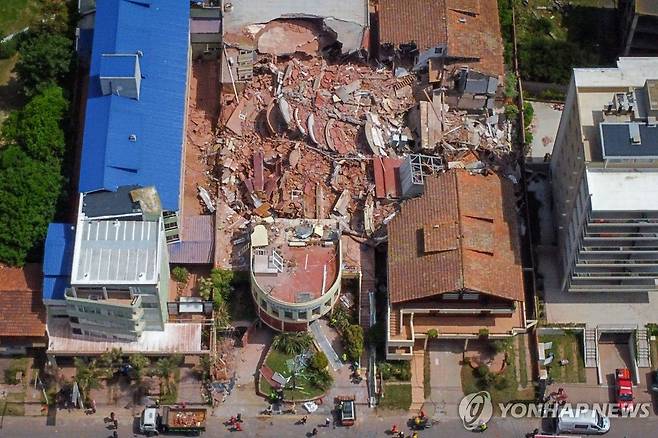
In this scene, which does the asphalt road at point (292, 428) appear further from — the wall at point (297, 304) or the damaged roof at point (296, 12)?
the damaged roof at point (296, 12)

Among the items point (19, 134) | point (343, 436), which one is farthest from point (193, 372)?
point (19, 134)

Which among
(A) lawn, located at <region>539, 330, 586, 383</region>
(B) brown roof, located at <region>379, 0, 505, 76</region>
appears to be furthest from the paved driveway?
(B) brown roof, located at <region>379, 0, 505, 76</region>

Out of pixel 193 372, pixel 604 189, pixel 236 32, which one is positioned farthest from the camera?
pixel 236 32

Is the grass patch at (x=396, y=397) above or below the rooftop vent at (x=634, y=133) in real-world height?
below

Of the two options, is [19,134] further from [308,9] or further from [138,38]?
[308,9]

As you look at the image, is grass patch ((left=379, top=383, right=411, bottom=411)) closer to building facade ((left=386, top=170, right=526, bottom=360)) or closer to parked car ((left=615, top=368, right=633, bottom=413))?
building facade ((left=386, top=170, right=526, bottom=360))

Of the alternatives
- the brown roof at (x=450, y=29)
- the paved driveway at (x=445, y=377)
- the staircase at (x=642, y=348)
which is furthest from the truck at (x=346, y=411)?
the brown roof at (x=450, y=29)

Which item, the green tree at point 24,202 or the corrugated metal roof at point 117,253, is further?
the green tree at point 24,202
